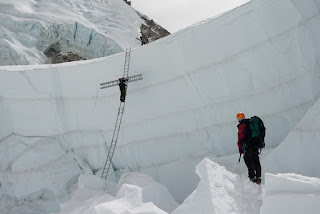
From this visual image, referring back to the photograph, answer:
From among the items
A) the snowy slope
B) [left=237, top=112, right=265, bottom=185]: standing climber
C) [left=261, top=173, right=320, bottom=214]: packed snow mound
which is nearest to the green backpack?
[left=237, top=112, right=265, bottom=185]: standing climber

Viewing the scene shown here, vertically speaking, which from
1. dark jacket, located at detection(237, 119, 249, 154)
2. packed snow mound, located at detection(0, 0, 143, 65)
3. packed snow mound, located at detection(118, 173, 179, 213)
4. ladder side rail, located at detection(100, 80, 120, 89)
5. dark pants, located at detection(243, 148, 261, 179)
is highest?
packed snow mound, located at detection(0, 0, 143, 65)

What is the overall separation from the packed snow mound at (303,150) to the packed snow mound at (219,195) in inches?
38.8

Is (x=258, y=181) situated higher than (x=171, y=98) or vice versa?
(x=171, y=98)

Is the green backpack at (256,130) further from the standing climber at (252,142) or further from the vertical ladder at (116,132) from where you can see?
the vertical ladder at (116,132)

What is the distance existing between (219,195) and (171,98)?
4397mm

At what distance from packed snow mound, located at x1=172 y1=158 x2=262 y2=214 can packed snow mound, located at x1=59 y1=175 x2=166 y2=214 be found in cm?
58

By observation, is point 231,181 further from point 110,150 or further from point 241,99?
point 110,150

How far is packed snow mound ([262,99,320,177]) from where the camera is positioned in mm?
4660

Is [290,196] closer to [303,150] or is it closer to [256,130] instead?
[256,130]

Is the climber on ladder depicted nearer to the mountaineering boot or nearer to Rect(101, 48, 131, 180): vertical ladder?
Rect(101, 48, 131, 180): vertical ladder

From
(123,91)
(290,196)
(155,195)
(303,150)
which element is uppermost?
(123,91)

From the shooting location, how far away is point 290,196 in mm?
2797

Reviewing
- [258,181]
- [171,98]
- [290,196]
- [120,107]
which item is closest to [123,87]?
[120,107]

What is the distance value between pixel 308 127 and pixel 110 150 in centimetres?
550
